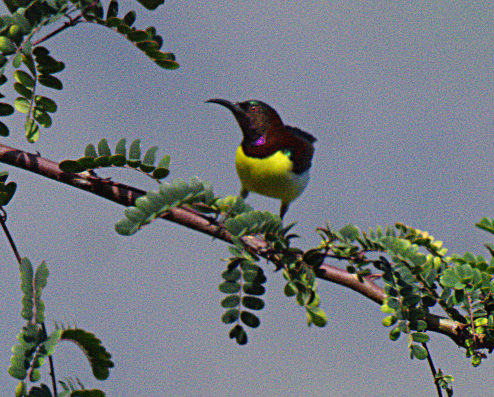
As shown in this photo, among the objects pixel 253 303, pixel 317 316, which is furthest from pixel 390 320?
pixel 253 303

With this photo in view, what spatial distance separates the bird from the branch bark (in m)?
1.12

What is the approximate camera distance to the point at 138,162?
2.51 metres

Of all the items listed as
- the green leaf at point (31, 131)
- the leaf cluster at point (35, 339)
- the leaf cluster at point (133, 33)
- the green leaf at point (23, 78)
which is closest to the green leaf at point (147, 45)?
the leaf cluster at point (133, 33)

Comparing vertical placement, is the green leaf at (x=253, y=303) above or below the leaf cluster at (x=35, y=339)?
above

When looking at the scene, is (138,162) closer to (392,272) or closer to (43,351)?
(43,351)

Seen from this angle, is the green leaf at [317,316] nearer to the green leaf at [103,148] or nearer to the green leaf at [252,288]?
the green leaf at [252,288]

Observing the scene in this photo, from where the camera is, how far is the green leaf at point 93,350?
2096mm

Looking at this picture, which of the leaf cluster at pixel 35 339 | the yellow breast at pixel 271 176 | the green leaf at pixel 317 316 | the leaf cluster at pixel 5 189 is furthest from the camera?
the yellow breast at pixel 271 176

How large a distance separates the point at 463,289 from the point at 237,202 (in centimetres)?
120

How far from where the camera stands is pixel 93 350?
2.16 metres

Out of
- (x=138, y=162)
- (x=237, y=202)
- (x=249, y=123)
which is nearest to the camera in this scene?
(x=237, y=202)

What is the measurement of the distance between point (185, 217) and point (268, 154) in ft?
4.86

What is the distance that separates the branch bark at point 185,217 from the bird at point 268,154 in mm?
1118

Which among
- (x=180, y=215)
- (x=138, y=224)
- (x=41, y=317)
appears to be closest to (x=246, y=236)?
(x=180, y=215)
